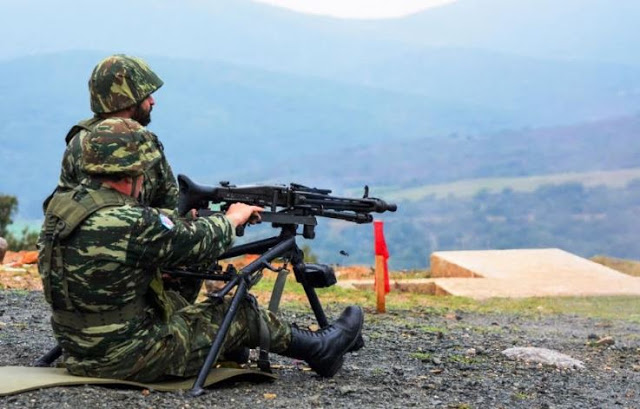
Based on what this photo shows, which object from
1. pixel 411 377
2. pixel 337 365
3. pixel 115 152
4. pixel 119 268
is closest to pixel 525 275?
pixel 411 377

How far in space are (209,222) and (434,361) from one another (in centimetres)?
260

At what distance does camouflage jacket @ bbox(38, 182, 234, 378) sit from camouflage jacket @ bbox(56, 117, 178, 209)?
34.6 inches

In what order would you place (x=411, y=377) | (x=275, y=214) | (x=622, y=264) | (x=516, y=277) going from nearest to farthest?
(x=275, y=214)
(x=411, y=377)
(x=516, y=277)
(x=622, y=264)

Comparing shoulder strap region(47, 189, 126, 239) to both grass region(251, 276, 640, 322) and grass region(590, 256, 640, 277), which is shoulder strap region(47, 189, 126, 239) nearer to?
grass region(251, 276, 640, 322)

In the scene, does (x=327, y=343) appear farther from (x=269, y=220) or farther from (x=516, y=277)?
(x=516, y=277)

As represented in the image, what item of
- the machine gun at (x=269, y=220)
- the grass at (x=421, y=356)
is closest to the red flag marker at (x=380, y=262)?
the grass at (x=421, y=356)

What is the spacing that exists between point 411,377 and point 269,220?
5.09 feet

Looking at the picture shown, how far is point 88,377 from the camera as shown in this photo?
217 inches

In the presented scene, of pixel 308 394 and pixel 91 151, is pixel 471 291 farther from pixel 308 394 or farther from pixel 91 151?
pixel 91 151

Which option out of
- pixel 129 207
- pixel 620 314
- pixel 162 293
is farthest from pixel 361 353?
pixel 620 314

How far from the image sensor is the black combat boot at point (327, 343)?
605 cm

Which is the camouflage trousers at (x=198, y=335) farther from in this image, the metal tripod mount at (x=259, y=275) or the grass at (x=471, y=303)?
the grass at (x=471, y=303)

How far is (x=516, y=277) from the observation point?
1794 cm

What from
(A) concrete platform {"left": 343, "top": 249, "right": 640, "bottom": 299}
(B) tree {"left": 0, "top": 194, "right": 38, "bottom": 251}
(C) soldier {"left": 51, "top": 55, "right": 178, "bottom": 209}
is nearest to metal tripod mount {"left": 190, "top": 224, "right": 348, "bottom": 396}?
(C) soldier {"left": 51, "top": 55, "right": 178, "bottom": 209}
